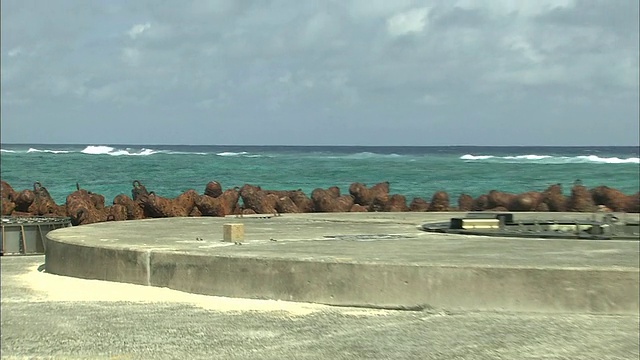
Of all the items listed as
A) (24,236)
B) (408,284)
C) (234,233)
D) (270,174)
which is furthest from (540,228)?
(270,174)

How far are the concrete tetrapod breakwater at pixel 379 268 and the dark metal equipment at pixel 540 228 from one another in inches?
12.3

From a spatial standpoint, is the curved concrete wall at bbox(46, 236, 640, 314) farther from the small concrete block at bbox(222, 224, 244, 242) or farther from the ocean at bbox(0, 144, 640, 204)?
the ocean at bbox(0, 144, 640, 204)

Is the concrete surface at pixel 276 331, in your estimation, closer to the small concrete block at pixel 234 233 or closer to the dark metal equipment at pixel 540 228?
the small concrete block at pixel 234 233

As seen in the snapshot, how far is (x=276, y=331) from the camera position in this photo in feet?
19.8

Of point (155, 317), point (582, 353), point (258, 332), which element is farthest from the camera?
point (155, 317)

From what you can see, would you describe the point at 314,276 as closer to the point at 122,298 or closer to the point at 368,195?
the point at 122,298

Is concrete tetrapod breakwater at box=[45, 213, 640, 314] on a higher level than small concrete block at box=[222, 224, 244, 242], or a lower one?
lower

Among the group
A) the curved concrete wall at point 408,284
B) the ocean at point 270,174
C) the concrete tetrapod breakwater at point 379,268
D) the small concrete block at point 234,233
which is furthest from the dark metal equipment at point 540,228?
the ocean at point 270,174

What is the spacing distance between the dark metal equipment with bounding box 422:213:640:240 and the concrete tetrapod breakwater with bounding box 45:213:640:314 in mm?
312

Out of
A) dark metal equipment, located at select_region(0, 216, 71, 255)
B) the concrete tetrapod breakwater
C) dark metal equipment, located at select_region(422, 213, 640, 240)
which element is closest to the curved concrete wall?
the concrete tetrapod breakwater

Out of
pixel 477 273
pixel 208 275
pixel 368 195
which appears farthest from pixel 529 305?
pixel 368 195

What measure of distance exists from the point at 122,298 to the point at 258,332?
1530 mm

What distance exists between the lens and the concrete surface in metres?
5.54

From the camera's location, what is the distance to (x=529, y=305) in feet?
21.6
